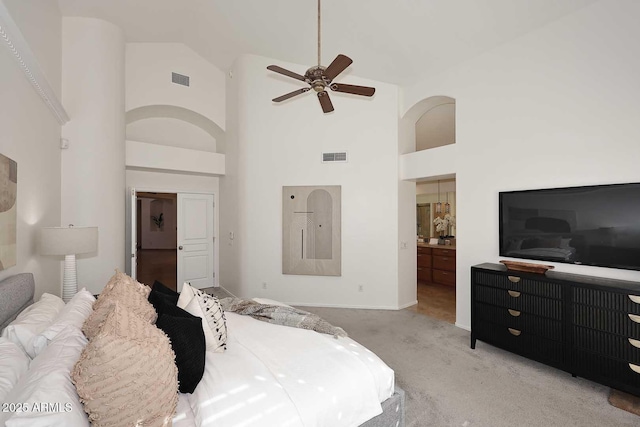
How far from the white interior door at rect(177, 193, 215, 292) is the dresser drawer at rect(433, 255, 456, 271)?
4590mm

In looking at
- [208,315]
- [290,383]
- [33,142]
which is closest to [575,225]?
[290,383]

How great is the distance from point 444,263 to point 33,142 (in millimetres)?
6238

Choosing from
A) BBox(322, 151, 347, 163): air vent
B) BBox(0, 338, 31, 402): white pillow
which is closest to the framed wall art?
BBox(322, 151, 347, 163): air vent

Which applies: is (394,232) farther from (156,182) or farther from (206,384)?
(156,182)

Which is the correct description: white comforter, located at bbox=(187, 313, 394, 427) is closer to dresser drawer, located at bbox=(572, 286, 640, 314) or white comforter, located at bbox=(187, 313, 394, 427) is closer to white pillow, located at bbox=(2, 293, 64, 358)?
white pillow, located at bbox=(2, 293, 64, 358)

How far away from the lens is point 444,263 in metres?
5.96

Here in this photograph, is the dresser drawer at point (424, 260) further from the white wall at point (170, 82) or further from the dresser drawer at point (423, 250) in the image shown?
the white wall at point (170, 82)

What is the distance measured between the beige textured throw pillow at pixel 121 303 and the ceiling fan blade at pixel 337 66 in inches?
80.6

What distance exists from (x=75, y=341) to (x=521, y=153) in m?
4.06

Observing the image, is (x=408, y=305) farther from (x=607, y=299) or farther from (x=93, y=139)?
(x=93, y=139)

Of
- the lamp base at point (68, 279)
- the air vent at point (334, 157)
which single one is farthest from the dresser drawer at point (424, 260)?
the lamp base at point (68, 279)

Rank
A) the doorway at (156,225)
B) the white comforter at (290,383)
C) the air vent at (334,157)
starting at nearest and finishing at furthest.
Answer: the white comforter at (290,383) → the air vent at (334,157) → the doorway at (156,225)

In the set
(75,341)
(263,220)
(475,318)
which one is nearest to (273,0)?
(263,220)

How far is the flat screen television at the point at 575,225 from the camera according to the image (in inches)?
101
